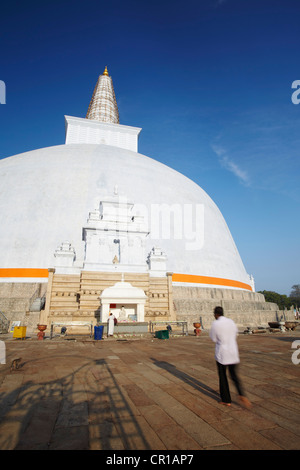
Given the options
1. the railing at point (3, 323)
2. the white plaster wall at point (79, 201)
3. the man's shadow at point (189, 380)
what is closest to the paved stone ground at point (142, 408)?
the man's shadow at point (189, 380)

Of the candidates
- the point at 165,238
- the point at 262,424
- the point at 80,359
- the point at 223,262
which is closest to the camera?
the point at 262,424

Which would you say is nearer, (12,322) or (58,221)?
(12,322)

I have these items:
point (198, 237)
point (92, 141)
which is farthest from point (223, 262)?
point (92, 141)

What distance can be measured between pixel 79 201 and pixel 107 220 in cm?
418

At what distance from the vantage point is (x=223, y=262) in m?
22.7

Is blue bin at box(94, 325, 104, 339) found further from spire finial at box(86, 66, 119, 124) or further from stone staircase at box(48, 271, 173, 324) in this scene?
spire finial at box(86, 66, 119, 124)

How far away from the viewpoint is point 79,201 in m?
20.9

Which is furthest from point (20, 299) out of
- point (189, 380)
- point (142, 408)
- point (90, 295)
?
point (142, 408)

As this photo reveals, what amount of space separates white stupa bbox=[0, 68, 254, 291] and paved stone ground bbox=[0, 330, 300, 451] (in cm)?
1147

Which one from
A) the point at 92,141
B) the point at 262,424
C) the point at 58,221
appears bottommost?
the point at 262,424

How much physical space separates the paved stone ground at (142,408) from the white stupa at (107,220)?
37.6 ft

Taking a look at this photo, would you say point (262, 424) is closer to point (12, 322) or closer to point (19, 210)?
point (12, 322)

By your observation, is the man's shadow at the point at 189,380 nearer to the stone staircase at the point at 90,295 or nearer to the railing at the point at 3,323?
the stone staircase at the point at 90,295

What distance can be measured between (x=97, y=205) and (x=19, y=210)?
5.92 meters
